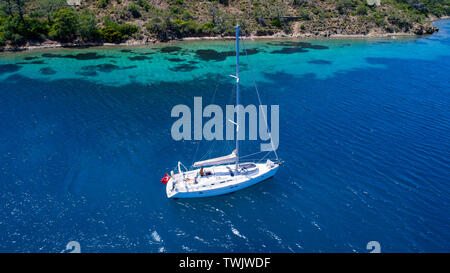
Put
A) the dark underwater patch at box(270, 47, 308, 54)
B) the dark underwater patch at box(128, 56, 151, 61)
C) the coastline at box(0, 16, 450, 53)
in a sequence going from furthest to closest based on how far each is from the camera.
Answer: the dark underwater patch at box(270, 47, 308, 54) → the coastline at box(0, 16, 450, 53) → the dark underwater patch at box(128, 56, 151, 61)

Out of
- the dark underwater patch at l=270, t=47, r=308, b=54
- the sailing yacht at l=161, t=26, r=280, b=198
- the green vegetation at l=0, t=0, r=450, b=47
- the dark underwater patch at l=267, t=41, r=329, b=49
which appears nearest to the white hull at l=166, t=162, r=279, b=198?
the sailing yacht at l=161, t=26, r=280, b=198

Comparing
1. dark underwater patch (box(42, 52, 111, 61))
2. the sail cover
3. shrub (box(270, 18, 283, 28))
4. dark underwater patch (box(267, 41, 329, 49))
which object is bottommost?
the sail cover

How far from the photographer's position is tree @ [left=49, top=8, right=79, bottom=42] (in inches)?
3403

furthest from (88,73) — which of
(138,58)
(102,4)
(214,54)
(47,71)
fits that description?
(102,4)

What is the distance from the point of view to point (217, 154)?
38.9 m

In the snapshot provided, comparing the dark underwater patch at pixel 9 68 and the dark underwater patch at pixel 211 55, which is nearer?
the dark underwater patch at pixel 9 68

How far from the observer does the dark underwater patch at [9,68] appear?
220 feet

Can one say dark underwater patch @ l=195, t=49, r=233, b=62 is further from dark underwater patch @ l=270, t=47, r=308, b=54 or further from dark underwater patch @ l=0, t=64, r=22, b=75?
dark underwater patch @ l=0, t=64, r=22, b=75

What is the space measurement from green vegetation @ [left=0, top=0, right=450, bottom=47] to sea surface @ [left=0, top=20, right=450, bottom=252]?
78.2 ft

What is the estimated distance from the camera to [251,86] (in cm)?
6300

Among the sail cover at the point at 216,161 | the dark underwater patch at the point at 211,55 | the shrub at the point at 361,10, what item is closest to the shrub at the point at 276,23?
the dark underwater patch at the point at 211,55

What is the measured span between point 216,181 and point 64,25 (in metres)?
86.4

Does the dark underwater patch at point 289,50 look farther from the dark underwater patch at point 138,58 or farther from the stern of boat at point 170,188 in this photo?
the stern of boat at point 170,188

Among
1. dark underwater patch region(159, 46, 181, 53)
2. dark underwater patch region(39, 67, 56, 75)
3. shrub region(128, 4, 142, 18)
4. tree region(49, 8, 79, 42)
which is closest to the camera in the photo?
dark underwater patch region(39, 67, 56, 75)
